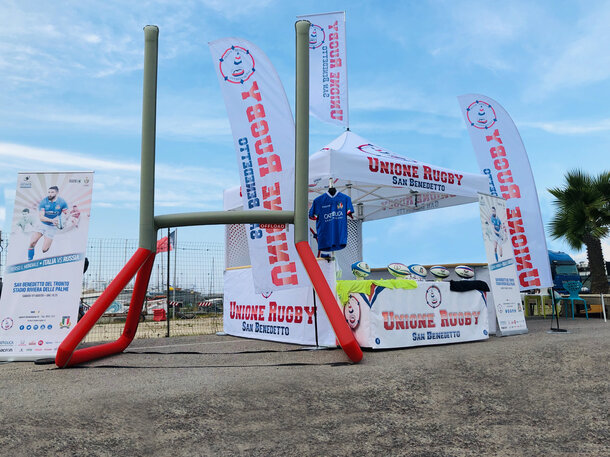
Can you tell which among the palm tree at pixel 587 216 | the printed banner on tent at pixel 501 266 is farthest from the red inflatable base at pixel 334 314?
the palm tree at pixel 587 216

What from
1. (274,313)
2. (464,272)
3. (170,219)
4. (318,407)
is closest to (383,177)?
(464,272)

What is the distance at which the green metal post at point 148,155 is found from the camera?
232 inches

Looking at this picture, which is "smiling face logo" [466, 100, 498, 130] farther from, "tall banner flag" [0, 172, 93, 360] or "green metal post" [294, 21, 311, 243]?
"tall banner flag" [0, 172, 93, 360]

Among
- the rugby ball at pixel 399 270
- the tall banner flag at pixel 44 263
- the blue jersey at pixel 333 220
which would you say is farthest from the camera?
the rugby ball at pixel 399 270

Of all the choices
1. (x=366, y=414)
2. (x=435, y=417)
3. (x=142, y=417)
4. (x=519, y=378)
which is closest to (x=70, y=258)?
(x=142, y=417)

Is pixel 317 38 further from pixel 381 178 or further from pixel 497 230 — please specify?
pixel 497 230

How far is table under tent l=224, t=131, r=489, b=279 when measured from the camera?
761cm

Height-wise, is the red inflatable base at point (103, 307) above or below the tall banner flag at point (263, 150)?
below

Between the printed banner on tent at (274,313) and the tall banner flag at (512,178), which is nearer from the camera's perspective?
the printed banner on tent at (274,313)

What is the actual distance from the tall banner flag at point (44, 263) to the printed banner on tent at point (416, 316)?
3767 mm

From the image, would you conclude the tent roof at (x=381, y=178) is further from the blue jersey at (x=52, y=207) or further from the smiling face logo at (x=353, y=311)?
the blue jersey at (x=52, y=207)

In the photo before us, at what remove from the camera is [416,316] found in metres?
6.91

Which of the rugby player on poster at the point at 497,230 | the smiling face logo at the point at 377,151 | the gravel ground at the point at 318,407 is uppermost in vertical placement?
the smiling face logo at the point at 377,151

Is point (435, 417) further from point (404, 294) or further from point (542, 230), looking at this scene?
point (542, 230)
